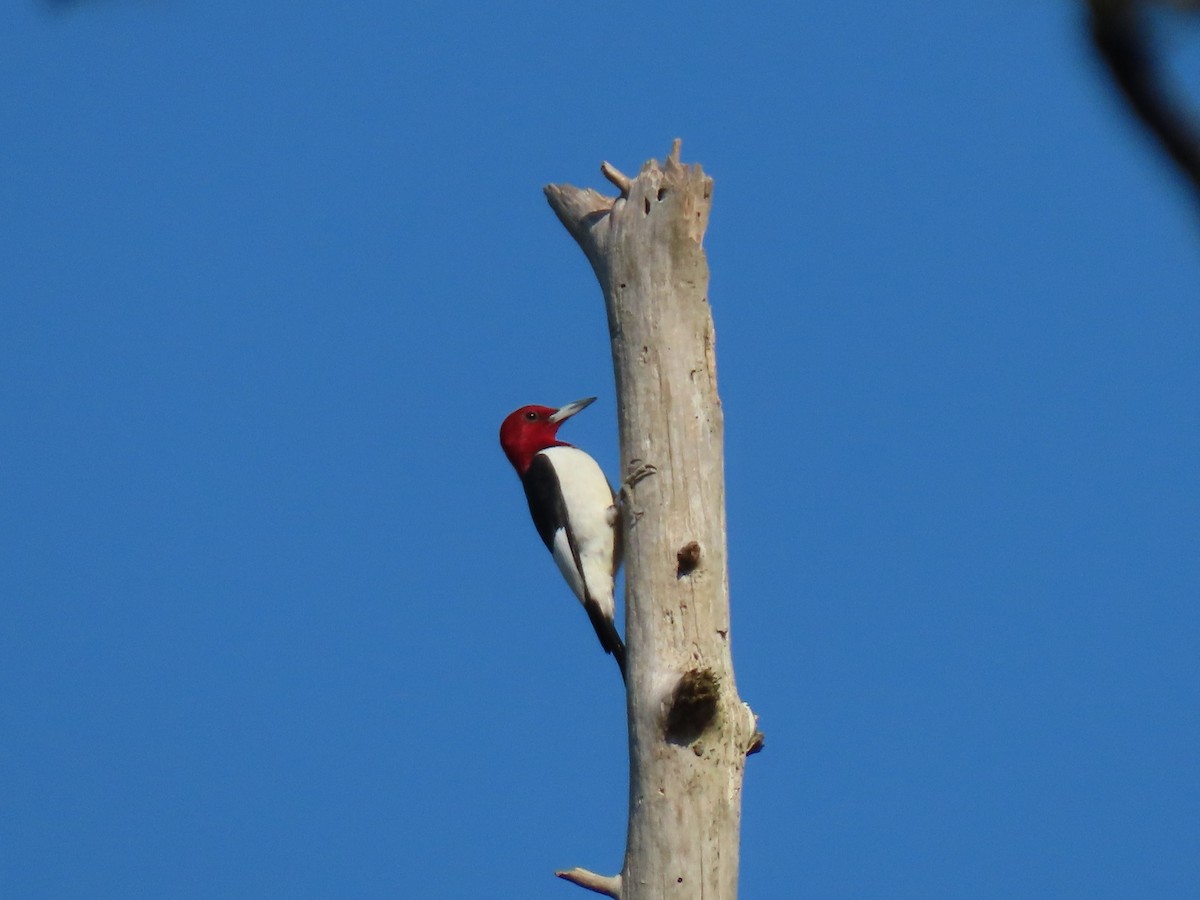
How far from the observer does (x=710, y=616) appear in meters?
4.50

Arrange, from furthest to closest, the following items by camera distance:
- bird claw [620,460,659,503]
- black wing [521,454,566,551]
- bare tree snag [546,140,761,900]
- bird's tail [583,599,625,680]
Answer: black wing [521,454,566,551], bird's tail [583,599,625,680], bird claw [620,460,659,503], bare tree snag [546,140,761,900]

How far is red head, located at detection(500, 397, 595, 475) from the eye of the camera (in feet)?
21.2

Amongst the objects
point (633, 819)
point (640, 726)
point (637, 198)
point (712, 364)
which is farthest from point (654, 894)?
point (637, 198)

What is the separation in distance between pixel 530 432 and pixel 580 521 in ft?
2.75

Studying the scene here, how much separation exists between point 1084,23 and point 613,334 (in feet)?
12.9

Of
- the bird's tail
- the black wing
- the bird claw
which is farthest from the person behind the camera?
the black wing

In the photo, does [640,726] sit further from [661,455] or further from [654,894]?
[661,455]

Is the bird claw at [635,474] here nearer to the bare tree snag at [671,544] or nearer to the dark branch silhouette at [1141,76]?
the bare tree snag at [671,544]

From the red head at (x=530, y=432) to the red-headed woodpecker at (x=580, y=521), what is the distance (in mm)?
64

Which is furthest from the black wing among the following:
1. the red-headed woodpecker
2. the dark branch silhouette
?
the dark branch silhouette

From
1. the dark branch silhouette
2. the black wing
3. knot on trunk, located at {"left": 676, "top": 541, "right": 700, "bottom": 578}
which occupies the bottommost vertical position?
the dark branch silhouette

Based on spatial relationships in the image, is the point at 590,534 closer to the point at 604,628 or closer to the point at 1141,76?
the point at 604,628

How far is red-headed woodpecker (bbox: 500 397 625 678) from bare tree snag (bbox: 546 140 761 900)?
0.87 m

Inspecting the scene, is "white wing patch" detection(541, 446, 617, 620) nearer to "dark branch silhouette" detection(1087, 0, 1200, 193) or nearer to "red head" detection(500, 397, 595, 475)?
"red head" detection(500, 397, 595, 475)
